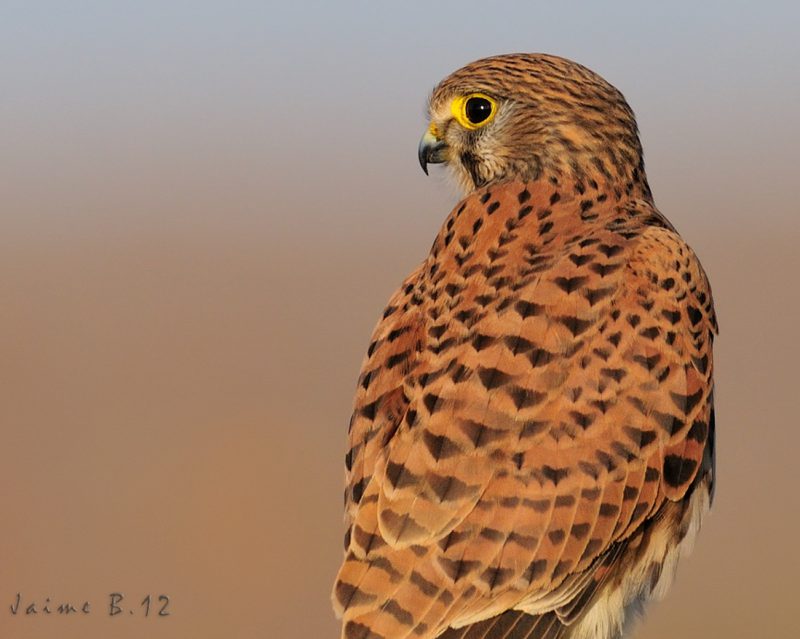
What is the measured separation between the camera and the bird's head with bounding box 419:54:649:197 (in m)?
4.88

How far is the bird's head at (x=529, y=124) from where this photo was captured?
488cm

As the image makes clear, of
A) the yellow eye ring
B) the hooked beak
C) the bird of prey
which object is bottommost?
the bird of prey

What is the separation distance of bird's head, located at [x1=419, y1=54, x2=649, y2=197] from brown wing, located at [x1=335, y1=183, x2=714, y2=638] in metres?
0.35

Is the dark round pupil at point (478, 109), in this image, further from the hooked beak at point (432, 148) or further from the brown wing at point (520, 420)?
the brown wing at point (520, 420)

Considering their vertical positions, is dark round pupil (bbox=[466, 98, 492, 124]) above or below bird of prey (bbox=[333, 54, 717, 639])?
above

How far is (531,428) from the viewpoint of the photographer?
160 inches

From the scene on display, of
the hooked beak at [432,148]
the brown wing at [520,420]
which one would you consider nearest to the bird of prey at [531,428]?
the brown wing at [520,420]

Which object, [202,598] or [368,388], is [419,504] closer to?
[368,388]

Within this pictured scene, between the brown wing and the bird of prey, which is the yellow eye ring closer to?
the bird of prey

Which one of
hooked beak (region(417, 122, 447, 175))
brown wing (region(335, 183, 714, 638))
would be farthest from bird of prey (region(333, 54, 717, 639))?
hooked beak (region(417, 122, 447, 175))

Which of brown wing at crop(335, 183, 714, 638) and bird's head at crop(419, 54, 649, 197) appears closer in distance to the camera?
brown wing at crop(335, 183, 714, 638)

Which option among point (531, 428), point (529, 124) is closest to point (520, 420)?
point (531, 428)

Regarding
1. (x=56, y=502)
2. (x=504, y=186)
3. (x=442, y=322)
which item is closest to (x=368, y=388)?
(x=442, y=322)

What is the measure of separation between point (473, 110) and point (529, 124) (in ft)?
0.62
